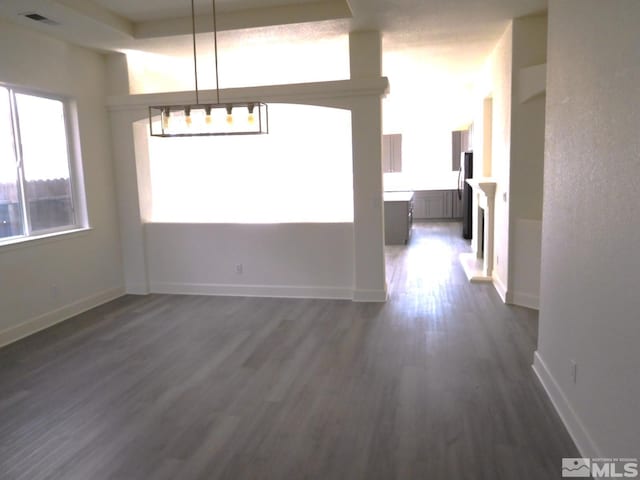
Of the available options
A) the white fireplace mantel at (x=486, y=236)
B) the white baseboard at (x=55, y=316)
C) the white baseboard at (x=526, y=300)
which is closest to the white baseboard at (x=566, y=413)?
the white baseboard at (x=526, y=300)

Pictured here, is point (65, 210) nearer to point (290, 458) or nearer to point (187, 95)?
point (187, 95)

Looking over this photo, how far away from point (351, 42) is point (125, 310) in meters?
3.80

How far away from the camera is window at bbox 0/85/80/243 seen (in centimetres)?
451

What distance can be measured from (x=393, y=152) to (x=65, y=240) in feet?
28.5

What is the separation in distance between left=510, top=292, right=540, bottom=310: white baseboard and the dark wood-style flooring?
0.40ft

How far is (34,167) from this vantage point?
4801mm

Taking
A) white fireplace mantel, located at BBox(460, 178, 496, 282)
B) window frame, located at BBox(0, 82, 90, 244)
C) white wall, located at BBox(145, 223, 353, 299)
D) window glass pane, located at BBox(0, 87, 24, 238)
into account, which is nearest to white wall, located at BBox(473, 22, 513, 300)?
white fireplace mantel, located at BBox(460, 178, 496, 282)

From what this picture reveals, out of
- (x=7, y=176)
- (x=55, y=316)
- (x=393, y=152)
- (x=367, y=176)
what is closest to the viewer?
(x=7, y=176)

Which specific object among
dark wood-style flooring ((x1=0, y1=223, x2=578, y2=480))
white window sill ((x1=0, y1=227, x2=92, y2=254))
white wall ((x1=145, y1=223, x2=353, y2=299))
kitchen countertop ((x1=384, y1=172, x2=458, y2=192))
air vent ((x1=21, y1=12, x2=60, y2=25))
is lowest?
dark wood-style flooring ((x1=0, y1=223, x2=578, y2=480))

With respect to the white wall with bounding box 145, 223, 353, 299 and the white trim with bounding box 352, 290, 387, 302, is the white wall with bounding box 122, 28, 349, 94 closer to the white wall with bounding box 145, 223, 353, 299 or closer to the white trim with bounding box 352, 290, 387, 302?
the white wall with bounding box 145, 223, 353, 299

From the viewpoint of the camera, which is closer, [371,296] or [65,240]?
[65,240]

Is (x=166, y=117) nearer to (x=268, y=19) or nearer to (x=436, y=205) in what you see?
(x=268, y=19)

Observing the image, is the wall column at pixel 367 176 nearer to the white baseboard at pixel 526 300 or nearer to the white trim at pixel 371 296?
the white trim at pixel 371 296

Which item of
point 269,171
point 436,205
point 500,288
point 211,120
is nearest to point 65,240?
point 211,120
